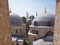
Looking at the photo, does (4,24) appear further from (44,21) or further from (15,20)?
(15,20)

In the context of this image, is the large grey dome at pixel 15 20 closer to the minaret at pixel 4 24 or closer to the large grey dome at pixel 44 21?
the large grey dome at pixel 44 21

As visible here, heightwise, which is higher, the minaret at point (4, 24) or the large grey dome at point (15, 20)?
the minaret at point (4, 24)

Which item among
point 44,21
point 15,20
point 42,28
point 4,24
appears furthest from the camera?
point 15,20

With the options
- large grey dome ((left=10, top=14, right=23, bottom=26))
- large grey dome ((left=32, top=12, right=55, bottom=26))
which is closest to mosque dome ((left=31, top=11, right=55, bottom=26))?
large grey dome ((left=32, top=12, right=55, bottom=26))

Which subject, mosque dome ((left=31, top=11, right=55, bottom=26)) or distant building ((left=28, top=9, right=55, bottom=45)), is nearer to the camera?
distant building ((left=28, top=9, right=55, bottom=45))

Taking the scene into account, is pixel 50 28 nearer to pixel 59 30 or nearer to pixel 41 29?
pixel 41 29

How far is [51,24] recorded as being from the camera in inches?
699

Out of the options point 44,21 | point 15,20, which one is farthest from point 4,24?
point 15,20

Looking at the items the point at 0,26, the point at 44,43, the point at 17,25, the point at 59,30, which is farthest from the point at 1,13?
the point at 17,25

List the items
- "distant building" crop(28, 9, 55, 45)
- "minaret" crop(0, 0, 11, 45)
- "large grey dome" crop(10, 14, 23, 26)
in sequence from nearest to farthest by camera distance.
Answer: "minaret" crop(0, 0, 11, 45)
"distant building" crop(28, 9, 55, 45)
"large grey dome" crop(10, 14, 23, 26)

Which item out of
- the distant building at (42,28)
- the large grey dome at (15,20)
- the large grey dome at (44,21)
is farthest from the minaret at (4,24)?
the large grey dome at (15,20)

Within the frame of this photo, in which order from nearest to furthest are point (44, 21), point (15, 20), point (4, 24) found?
point (4, 24) → point (44, 21) → point (15, 20)

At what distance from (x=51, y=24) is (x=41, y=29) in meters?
1.29

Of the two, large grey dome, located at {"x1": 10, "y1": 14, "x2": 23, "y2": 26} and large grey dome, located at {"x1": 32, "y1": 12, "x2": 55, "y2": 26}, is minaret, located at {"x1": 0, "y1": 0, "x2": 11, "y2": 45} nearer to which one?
large grey dome, located at {"x1": 32, "y1": 12, "x2": 55, "y2": 26}
